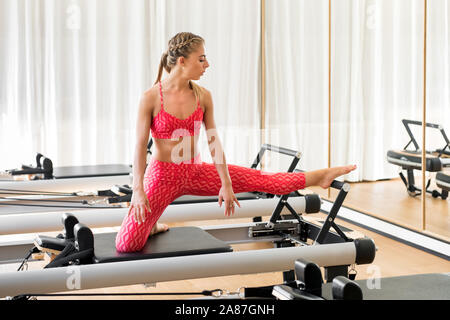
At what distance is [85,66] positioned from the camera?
5.56m

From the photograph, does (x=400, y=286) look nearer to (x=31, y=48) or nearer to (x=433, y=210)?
(x=433, y=210)

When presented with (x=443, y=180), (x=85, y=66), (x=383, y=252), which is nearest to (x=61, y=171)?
(x=85, y=66)

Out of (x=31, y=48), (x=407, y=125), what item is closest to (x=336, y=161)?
(x=407, y=125)

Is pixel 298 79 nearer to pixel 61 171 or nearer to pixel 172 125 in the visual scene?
pixel 61 171

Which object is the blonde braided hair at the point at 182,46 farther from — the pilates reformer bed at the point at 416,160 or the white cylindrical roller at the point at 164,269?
the pilates reformer bed at the point at 416,160

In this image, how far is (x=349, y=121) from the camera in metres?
4.97

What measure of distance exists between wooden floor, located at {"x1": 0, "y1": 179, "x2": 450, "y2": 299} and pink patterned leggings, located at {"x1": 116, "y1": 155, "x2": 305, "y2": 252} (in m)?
0.63

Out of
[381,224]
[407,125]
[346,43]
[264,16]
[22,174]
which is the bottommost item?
[381,224]

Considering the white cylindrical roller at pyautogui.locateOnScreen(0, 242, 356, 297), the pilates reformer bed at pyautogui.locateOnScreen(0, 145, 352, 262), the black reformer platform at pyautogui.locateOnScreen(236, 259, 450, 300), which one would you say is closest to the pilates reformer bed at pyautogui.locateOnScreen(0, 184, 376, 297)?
the white cylindrical roller at pyautogui.locateOnScreen(0, 242, 356, 297)

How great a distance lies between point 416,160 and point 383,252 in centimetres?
64

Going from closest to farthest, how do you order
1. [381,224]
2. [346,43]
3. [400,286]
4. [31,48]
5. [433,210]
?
[400,286], [433,210], [381,224], [346,43], [31,48]

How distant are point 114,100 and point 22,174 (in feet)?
4.60

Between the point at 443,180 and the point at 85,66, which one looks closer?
the point at 443,180

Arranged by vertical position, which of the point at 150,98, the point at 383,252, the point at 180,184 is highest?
the point at 150,98
